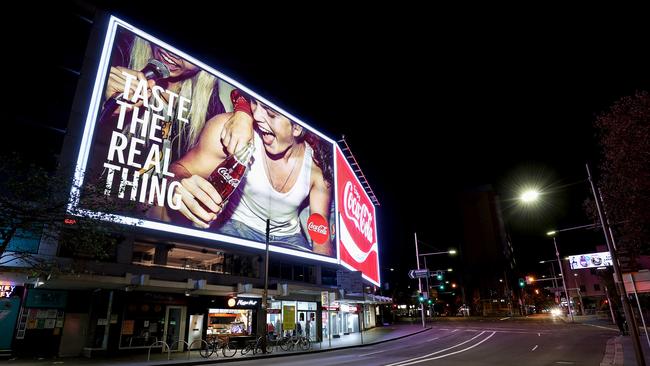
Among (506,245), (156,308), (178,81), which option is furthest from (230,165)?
(506,245)

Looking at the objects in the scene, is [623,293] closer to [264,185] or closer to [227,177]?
[227,177]

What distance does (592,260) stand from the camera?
45.3m

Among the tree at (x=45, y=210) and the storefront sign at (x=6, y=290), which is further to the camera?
the storefront sign at (x=6, y=290)

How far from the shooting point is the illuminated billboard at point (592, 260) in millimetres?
43156

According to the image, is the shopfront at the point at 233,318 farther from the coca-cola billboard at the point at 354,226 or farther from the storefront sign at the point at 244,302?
the coca-cola billboard at the point at 354,226

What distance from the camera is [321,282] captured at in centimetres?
4116

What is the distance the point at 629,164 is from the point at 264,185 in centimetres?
2806

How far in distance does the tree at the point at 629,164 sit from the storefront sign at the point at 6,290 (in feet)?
95.0

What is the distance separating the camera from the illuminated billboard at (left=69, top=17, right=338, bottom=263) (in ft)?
83.5

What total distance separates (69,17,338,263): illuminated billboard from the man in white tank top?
0.30ft

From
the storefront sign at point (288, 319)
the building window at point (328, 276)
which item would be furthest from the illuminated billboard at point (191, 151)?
the storefront sign at point (288, 319)

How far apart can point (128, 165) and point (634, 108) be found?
86.6 feet

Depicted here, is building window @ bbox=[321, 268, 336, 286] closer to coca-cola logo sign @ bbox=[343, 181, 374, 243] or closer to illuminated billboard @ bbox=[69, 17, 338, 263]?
illuminated billboard @ bbox=[69, 17, 338, 263]

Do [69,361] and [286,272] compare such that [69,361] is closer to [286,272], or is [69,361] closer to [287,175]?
[286,272]
